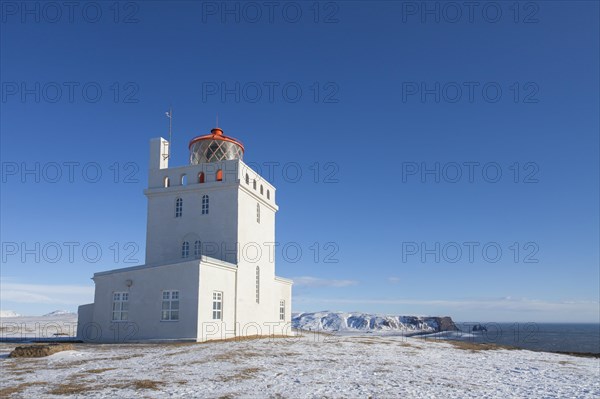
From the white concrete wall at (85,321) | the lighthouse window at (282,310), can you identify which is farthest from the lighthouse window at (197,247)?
the lighthouse window at (282,310)

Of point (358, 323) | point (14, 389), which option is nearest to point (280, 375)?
point (14, 389)

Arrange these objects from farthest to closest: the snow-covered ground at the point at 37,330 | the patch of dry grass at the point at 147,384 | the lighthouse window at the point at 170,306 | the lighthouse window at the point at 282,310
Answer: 1. the lighthouse window at the point at 282,310
2. the snow-covered ground at the point at 37,330
3. the lighthouse window at the point at 170,306
4. the patch of dry grass at the point at 147,384

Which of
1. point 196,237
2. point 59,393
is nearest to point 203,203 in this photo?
point 196,237

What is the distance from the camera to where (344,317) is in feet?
357

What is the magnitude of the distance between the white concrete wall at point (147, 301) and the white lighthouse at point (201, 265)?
5 centimetres

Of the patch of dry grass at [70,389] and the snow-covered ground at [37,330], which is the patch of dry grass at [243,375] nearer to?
the patch of dry grass at [70,389]

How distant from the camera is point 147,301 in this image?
86.2 ft

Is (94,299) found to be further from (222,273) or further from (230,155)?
(230,155)

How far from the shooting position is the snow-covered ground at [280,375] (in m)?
12.0

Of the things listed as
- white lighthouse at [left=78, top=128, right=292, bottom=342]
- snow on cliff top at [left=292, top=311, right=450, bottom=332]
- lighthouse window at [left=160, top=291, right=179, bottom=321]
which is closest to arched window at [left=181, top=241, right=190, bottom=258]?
white lighthouse at [left=78, top=128, right=292, bottom=342]

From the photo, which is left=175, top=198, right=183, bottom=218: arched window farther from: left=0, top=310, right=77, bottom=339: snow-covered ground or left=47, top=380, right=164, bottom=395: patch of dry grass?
left=47, top=380, right=164, bottom=395: patch of dry grass

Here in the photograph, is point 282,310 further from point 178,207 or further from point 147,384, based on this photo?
point 147,384

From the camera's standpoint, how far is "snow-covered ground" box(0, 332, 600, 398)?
12.0m

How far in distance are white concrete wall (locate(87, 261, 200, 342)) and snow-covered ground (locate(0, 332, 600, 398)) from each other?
14.1 ft
